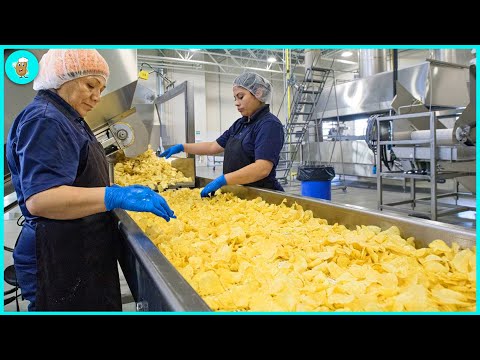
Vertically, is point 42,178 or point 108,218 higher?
point 42,178

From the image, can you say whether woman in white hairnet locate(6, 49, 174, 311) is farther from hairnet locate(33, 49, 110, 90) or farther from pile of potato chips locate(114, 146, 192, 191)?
pile of potato chips locate(114, 146, 192, 191)

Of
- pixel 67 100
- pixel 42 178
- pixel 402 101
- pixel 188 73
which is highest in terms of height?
pixel 188 73

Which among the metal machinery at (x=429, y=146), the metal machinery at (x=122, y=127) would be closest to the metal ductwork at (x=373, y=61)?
the metal machinery at (x=429, y=146)

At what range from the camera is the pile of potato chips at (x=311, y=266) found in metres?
0.89

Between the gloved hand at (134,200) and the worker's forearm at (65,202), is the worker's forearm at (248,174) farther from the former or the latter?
the worker's forearm at (65,202)

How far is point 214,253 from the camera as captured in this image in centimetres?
126

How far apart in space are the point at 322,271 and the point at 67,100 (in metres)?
1.17

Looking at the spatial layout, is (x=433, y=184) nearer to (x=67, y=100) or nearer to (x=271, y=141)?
(x=271, y=141)

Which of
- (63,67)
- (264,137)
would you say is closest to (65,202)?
(63,67)

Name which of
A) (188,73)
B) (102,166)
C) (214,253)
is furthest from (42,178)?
(188,73)

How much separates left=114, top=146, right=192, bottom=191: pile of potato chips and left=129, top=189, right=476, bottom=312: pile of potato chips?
113 cm

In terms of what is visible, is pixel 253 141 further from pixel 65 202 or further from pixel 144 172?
pixel 65 202

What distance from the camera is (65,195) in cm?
108

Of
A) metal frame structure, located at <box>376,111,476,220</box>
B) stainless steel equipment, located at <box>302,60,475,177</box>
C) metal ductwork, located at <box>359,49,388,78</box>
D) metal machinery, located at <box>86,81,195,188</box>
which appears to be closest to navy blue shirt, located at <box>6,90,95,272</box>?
metal machinery, located at <box>86,81,195,188</box>
